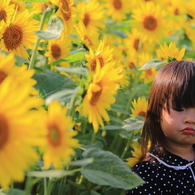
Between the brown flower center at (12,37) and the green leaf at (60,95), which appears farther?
the brown flower center at (12,37)

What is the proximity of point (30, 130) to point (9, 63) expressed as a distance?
0.20 m

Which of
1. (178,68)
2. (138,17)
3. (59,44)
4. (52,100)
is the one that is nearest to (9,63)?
(52,100)

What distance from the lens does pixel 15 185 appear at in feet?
4.99

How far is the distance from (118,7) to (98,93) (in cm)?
181

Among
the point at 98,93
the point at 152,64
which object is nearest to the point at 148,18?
the point at 152,64

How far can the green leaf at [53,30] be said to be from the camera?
1.08 m

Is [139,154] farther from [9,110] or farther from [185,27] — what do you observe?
[185,27]

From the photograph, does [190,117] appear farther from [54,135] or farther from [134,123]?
[54,135]

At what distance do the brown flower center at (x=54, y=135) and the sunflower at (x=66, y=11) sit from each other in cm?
47

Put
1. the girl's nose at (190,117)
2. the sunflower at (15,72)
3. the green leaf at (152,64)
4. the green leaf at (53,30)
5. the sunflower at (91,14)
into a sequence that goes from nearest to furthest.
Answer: the sunflower at (15,72) → the green leaf at (53,30) → the girl's nose at (190,117) → the green leaf at (152,64) → the sunflower at (91,14)

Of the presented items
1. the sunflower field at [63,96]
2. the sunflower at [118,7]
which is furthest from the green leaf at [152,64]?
the sunflower at [118,7]

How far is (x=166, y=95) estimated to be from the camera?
124 centimetres

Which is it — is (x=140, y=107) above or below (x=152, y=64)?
below

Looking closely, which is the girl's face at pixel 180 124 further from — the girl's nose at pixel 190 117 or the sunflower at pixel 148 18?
→ the sunflower at pixel 148 18
